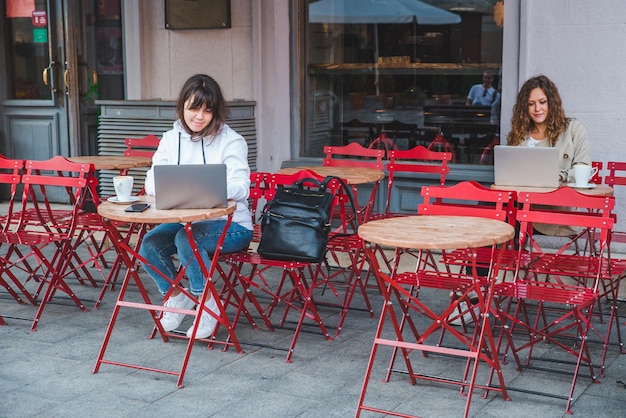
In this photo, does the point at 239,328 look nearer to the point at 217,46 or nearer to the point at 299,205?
the point at 299,205

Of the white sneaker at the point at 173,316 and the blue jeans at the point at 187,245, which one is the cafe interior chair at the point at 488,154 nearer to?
the blue jeans at the point at 187,245

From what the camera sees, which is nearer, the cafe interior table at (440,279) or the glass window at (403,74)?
the cafe interior table at (440,279)

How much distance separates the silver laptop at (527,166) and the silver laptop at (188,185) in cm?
179

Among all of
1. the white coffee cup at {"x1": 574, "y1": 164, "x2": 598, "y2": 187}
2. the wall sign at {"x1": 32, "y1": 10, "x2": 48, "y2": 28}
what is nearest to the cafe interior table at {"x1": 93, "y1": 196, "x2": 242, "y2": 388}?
the white coffee cup at {"x1": 574, "y1": 164, "x2": 598, "y2": 187}

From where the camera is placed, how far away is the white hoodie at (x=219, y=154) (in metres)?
5.58

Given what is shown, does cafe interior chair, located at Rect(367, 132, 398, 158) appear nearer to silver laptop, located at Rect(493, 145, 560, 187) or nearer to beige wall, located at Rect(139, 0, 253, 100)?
beige wall, located at Rect(139, 0, 253, 100)

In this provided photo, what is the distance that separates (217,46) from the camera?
8.69m

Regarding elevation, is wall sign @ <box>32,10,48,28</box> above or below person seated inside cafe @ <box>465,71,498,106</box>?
above

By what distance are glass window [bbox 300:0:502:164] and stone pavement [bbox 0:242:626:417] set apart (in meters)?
2.54

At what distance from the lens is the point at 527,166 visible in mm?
5719

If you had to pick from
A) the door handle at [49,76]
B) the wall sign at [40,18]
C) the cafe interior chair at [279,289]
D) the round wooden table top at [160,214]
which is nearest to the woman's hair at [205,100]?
the cafe interior chair at [279,289]

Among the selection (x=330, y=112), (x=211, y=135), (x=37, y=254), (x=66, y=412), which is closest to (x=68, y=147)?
(x=330, y=112)

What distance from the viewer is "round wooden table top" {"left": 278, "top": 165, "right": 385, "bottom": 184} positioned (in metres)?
6.16

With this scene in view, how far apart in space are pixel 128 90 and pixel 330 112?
2063mm
